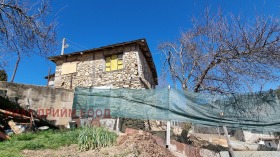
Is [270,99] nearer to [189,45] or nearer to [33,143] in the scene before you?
[189,45]

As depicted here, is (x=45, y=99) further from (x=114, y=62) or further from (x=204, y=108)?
(x=204, y=108)

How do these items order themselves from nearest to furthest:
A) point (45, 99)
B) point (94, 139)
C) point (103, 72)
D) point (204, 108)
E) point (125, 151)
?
point (125, 151)
point (94, 139)
point (204, 108)
point (45, 99)
point (103, 72)

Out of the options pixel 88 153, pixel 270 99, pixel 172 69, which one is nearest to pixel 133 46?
pixel 172 69

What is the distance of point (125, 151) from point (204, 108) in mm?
3024

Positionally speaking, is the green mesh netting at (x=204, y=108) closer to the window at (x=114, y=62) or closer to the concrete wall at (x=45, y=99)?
→ the concrete wall at (x=45, y=99)

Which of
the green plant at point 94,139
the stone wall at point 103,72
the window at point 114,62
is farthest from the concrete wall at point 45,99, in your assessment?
the green plant at point 94,139

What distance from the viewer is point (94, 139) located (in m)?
5.49

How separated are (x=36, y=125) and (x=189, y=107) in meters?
5.73

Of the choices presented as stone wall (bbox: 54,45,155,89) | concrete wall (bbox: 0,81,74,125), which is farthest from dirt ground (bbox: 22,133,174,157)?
stone wall (bbox: 54,45,155,89)

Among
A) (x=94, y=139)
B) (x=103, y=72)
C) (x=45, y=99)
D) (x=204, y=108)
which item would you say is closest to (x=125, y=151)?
(x=94, y=139)

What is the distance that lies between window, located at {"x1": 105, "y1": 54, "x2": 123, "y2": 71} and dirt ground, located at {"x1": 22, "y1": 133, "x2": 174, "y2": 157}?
331 inches

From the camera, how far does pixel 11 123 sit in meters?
7.55

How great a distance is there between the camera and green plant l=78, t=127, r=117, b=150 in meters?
5.38

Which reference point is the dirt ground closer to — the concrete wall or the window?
the concrete wall
